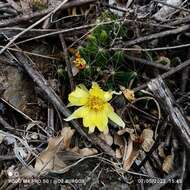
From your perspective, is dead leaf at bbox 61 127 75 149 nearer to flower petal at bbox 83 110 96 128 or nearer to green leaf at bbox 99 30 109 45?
flower petal at bbox 83 110 96 128

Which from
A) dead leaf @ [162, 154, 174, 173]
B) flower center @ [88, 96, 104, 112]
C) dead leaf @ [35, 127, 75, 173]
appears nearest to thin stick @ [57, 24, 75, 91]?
flower center @ [88, 96, 104, 112]

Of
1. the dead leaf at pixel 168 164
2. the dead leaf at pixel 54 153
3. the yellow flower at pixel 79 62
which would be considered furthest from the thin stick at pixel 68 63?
the dead leaf at pixel 168 164

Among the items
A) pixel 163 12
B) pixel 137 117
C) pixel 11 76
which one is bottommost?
pixel 137 117

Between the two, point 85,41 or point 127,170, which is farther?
point 85,41

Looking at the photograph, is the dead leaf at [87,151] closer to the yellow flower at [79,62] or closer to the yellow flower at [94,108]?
the yellow flower at [94,108]

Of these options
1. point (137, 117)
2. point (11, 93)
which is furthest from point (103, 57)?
point (11, 93)

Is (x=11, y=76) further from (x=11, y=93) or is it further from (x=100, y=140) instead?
(x=100, y=140)
